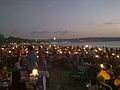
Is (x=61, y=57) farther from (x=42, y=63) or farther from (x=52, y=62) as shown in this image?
(x=42, y=63)

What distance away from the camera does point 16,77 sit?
840 cm

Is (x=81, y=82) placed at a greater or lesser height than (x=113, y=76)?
lesser

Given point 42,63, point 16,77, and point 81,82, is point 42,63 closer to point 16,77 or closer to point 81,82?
point 16,77

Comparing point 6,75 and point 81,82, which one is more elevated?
point 6,75

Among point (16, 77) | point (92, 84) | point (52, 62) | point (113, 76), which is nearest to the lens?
point (16, 77)

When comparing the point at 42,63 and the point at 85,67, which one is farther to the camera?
the point at 85,67

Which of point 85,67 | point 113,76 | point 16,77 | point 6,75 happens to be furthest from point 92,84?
point 85,67

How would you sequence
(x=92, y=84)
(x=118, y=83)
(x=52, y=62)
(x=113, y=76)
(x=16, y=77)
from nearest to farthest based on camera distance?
(x=16, y=77) → (x=118, y=83) → (x=113, y=76) → (x=92, y=84) → (x=52, y=62)

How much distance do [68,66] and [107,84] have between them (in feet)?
53.3

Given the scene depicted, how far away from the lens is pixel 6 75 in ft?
39.8

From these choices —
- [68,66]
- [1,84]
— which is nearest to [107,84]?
[1,84]

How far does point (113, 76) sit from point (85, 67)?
7.38 metres

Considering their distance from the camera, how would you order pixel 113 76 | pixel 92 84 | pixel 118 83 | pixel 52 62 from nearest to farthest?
pixel 118 83
pixel 113 76
pixel 92 84
pixel 52 62

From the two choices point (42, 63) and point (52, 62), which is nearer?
point (42, 63)
